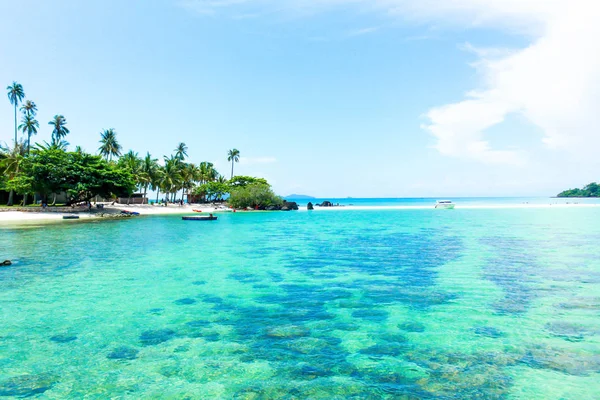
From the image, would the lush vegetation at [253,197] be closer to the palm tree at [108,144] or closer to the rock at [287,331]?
the palm tree at [108,144]

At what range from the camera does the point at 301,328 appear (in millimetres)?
9773

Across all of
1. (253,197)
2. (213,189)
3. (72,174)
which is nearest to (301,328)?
(72,174)

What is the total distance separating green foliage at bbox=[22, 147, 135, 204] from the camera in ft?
183

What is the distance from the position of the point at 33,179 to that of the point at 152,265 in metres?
48.3

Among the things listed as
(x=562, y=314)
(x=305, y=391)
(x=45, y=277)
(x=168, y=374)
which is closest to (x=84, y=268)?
(x=45, y=277)

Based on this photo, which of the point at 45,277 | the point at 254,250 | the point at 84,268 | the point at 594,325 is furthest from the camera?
the point at 254,250

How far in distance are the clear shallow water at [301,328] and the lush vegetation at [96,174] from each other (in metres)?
43.8

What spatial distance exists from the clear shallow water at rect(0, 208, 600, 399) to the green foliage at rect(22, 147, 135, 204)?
141 ft

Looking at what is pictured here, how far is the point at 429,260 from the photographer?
68.8 feet

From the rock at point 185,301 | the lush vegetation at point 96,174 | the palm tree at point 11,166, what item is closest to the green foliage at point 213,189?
the lush vegetation at point 96,174

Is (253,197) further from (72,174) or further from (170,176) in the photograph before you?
(72,174)

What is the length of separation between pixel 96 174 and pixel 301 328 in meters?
62.9

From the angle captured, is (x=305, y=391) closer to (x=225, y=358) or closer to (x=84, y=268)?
(x=225, y=358)

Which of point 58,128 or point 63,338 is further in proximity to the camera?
point 58,128
